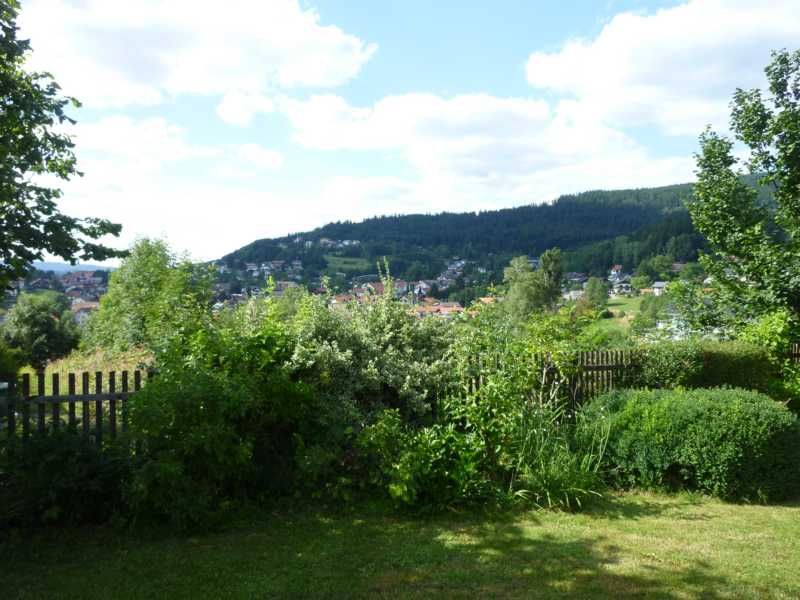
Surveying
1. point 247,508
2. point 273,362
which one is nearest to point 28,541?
point 247,508

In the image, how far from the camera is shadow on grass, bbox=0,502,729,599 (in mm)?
3982

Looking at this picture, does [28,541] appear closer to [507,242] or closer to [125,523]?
[125,523]

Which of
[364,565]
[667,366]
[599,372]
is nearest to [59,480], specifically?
[364,565]

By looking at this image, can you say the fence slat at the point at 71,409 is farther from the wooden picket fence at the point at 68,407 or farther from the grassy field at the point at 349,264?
the grassy field at the point at 349,264

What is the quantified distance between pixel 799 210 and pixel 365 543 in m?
12.0

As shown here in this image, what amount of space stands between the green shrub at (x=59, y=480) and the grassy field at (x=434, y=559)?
26 cm

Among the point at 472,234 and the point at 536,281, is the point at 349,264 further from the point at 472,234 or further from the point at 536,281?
the point at 472,234

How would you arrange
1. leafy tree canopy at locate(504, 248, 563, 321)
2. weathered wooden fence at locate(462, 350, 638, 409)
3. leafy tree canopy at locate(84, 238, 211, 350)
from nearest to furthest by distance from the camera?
weathered wooden fence at locate(462, 350, 638, 409)
leafy tree canopy at locate(84, 238, 211, 350)
leafy tree canopy at locate(504, 248, 563, 321)

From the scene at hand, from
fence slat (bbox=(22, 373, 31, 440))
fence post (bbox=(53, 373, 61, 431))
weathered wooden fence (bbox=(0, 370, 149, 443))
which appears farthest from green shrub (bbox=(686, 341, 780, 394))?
fence slat (bbox=(22, 373, 31, 440))

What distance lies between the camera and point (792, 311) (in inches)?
434

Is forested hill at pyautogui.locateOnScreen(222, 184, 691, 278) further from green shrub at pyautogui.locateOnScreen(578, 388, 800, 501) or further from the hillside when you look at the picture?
green shrub at pyautogui.locateOnScreen(578, 388, 800, 501)

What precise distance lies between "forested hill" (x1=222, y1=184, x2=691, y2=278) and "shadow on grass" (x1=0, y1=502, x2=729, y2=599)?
51.8 meters

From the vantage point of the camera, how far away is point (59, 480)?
4.80 m

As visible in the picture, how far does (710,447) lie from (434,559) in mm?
3610
